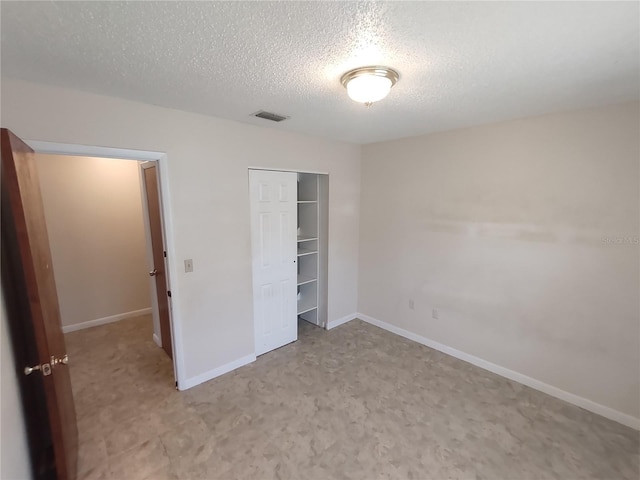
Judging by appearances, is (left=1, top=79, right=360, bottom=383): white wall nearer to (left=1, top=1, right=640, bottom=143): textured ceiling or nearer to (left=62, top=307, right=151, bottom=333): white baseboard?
(left=1, top=1, right=640, bottom=143): textured ceiling

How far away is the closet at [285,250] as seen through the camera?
313 cm

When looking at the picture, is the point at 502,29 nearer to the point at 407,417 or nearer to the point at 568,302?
the point at 568,302

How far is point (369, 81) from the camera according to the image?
63.3 inches

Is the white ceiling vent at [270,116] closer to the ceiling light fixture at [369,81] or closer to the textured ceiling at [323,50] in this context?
the textured ceiling at [323,50]

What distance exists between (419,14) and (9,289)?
7.77 ft

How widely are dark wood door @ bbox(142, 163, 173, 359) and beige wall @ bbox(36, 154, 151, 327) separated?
1.34 meters

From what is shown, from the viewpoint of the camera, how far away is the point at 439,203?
3209 millimetres

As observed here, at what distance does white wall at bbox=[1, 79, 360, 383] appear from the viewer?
191 centimetres

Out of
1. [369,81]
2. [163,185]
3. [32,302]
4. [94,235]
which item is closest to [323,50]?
[369,81]

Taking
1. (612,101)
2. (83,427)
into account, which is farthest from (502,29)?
(83,427)

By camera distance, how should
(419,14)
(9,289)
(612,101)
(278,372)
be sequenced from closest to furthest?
(419,14), (9,289), (612,101), (278,372)

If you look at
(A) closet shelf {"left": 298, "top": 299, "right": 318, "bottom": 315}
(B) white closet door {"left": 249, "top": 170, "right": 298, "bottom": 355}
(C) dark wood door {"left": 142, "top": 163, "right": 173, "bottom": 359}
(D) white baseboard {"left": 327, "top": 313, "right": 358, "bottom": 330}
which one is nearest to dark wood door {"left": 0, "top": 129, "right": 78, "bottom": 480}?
(C) dark wood door {"left": 142, "top": 163, "right": 173, "bottom": 359}

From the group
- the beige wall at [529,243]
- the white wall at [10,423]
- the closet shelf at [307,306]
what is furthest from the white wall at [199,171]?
the beige wall at [529,243]

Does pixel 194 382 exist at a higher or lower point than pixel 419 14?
lower
